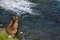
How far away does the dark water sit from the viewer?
933 centimetres

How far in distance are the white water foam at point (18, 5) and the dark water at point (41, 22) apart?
0.40 meters

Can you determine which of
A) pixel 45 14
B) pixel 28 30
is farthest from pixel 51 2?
pixel 28 30

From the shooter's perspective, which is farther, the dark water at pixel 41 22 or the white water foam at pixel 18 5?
the white water foam at pixel 18 5

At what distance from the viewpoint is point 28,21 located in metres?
10.4

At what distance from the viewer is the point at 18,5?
40.2 ft

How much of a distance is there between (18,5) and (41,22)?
2.44 meters

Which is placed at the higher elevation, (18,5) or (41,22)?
(18,5)

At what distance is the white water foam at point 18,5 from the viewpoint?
11594 mm

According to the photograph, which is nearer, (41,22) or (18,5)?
(41,22)

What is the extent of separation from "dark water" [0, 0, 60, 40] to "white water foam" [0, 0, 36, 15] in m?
0.40

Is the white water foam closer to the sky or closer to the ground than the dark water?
closer to the sky

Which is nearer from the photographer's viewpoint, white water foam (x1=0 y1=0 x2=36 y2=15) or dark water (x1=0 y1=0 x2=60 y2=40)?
dark water (x1=0 y1=0 x2=60 y2=40)

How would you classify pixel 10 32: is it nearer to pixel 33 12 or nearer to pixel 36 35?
pixel 36 35

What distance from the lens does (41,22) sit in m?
10.3
